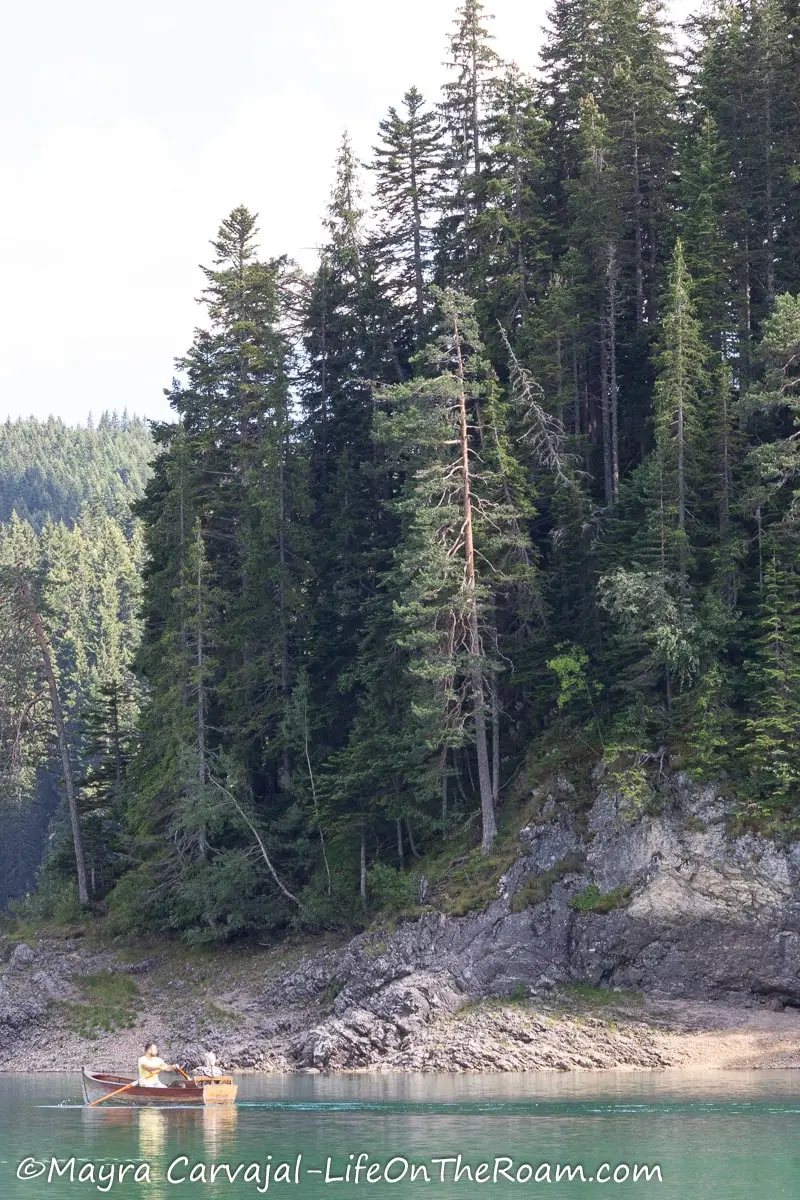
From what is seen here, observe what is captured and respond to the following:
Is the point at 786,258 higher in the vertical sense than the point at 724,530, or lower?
higher

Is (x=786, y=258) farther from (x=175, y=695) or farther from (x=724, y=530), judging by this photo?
(x=175, y=695)

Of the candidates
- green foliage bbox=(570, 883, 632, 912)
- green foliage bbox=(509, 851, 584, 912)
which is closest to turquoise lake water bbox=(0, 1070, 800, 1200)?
green foliage bbox=(570, 883, 632, 912)

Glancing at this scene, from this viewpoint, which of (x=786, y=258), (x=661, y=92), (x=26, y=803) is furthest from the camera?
(x=26, y=803)

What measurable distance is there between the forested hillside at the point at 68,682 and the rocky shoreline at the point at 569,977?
16106 millimetres

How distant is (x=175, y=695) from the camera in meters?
51.6

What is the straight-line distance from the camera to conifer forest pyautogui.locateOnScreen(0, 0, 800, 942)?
139 feet

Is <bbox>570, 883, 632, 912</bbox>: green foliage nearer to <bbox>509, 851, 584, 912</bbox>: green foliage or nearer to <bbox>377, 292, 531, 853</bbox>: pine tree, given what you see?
<bbox>509, 851, 584, 912</bbox>: green foliage

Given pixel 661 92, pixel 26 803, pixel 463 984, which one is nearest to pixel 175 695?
pixel 463 984

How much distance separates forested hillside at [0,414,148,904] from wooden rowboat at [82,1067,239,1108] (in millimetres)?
22756

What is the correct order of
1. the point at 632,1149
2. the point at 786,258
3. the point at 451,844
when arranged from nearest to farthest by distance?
the point at 632,1149
the point at 451,844
the point at 786,258

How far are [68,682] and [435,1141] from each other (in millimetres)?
100383

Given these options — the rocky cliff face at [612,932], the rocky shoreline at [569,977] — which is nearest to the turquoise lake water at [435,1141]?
the rocky shoreline at [569,977]

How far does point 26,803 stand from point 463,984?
Answer: 263 ft

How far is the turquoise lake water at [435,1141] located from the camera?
23625 millimetres
